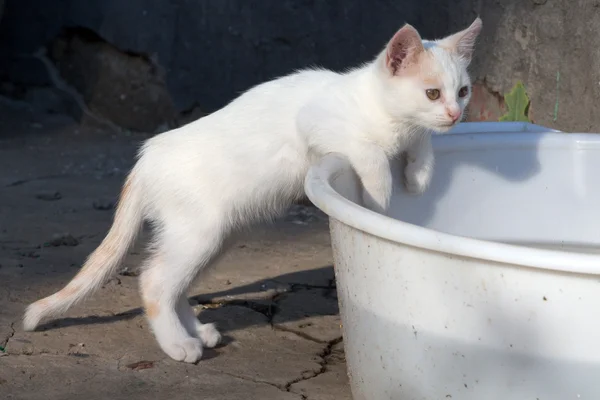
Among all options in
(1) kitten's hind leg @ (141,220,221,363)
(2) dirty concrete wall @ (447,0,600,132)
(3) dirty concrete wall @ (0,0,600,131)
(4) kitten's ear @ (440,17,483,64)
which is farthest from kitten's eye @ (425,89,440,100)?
(3) dirty concrete wall @ (0,0,600,131)

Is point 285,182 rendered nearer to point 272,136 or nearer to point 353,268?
point 272,136

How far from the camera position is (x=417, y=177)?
2.19 meters

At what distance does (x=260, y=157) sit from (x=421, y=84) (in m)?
0.42

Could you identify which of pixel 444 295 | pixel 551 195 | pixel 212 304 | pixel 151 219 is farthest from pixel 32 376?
pixel 551 195

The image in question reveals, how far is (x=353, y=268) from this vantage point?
1778 millimetres

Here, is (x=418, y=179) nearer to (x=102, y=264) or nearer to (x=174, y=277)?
(x=174, y=277)

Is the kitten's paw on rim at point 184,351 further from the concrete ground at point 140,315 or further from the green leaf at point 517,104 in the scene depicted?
the green leaf at point 517,104

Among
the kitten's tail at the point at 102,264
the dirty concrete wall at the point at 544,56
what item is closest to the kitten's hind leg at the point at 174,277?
the kitten's tail at the point at 102,264

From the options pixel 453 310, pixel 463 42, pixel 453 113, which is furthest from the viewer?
pixel 463 42

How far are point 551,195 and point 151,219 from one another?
100 centimetres

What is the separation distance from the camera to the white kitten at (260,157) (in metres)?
2.07

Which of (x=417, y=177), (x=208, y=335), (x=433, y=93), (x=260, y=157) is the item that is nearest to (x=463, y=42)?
(x=433, y=93)

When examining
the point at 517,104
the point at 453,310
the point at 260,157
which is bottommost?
the point at 517,104

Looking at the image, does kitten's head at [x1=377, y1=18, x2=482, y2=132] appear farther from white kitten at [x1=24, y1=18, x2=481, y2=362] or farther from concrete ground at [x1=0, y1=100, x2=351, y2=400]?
concrete ground at [x1=0, y1=100, x2=351, y2=400]
